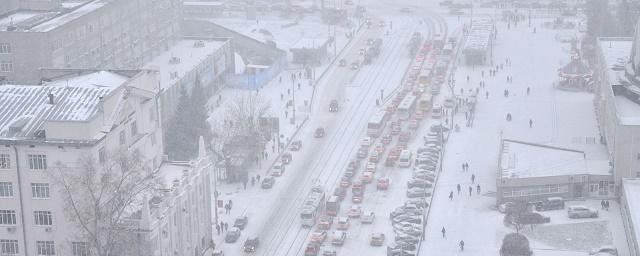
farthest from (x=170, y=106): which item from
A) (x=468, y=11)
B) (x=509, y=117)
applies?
(x=468, y=11)

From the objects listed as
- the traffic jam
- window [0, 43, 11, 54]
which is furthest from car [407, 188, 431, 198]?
window [0, 43, 11, 54]

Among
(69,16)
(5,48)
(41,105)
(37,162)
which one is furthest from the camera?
(69,16)

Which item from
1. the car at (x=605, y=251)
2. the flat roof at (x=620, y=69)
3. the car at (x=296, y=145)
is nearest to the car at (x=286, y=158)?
the car at (x=296, y=145)

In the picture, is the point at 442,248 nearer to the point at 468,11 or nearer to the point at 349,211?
the point at 349,211

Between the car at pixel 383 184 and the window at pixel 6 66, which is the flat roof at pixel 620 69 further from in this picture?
the window at pixel 6 66

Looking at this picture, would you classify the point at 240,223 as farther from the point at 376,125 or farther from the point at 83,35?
the point at 83,35

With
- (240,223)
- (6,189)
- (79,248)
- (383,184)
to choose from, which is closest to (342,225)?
(240,223)
